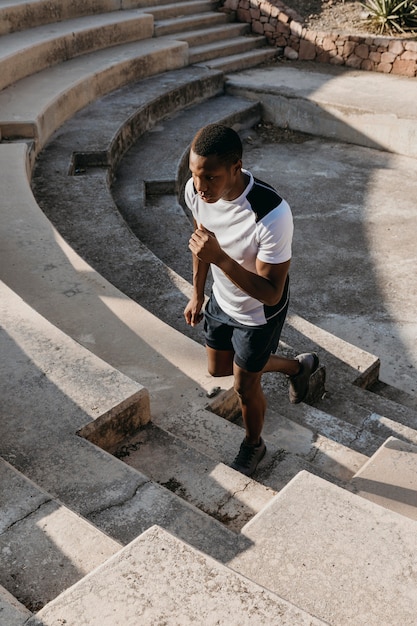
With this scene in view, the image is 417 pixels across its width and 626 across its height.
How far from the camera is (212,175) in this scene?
2506 mm

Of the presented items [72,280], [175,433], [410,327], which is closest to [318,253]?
[410,327]

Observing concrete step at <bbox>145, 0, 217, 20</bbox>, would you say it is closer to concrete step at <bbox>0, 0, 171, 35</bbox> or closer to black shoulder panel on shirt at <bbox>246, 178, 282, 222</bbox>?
concrete step at <bbox>0, 0, 171, 35</bbox>

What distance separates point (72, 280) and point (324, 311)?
2224 millimetres

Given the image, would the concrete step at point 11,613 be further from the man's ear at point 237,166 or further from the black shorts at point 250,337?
the man's ear at point 237,166

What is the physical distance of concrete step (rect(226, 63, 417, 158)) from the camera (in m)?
9.29

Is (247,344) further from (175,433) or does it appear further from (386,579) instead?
(386,579)

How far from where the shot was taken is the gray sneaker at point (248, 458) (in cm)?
308

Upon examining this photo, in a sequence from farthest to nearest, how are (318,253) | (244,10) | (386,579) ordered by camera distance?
1. (244,10)
2. (318,253)
3. (386,579)

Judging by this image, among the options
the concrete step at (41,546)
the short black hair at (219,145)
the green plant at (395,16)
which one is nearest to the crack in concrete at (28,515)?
the concrete step at (41,546)

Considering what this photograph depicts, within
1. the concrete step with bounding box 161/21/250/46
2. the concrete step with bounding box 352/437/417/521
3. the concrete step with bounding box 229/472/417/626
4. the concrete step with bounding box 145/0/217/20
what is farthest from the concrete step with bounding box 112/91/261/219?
the concrete step with bounding box 229/472/417/626

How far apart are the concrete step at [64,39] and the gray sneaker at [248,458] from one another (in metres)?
6.47

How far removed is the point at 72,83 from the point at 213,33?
3.97m

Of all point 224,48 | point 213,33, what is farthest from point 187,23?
point 224,48

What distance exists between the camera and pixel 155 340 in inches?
156
